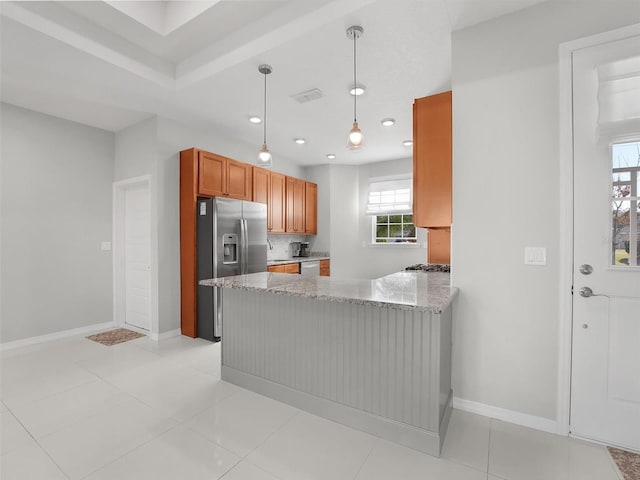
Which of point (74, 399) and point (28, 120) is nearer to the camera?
point (74, 399)

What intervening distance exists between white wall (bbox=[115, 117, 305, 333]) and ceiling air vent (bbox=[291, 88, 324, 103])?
1773 millimetres

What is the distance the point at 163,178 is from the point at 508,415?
4254 millimetres

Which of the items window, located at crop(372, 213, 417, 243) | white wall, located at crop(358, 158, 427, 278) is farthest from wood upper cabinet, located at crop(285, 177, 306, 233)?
window, located at crop(372, 213, 417, 243)

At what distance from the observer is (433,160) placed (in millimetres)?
2535

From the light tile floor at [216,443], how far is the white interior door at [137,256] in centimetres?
157

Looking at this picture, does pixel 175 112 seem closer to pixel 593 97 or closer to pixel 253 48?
pixel 253 48

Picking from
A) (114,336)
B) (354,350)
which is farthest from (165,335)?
(354,350)

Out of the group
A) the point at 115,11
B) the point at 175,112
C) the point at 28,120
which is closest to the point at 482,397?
the point at 115,11

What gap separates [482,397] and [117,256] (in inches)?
190

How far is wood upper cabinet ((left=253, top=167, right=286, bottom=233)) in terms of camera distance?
494 centimetres

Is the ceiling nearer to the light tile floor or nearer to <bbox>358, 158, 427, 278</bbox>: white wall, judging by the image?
<bbox>358, 158, 427, 278</bbox>: white wall

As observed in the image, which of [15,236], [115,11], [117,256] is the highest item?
[115,11]

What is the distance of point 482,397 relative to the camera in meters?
2.18

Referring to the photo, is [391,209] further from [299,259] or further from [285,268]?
[285,268]
